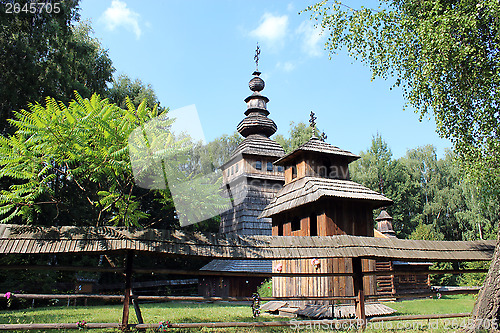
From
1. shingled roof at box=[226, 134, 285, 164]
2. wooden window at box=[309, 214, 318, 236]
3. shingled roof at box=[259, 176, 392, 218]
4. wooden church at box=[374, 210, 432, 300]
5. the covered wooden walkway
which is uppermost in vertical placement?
shingled roof at box=[226, 134, 285, 164]

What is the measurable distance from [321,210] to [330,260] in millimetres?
2150

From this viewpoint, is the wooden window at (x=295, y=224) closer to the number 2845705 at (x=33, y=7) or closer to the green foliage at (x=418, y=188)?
the number 2845705 at (x=33, y=7)

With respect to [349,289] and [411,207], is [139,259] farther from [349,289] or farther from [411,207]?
[411,207]

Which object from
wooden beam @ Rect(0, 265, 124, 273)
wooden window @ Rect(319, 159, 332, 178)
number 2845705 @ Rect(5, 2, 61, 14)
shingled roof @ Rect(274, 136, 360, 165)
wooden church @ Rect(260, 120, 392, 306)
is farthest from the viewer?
wooden window @ Rect(319, 159, 332, 178)

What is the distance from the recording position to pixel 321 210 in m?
16.3

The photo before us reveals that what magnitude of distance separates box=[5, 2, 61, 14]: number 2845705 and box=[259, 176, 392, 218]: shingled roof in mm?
15054

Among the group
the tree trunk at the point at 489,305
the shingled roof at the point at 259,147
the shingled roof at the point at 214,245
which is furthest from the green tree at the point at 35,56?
the tree trunk at the point at 489,305

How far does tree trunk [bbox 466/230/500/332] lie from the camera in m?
8.03

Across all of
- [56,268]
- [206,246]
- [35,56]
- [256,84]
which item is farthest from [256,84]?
[56,268]

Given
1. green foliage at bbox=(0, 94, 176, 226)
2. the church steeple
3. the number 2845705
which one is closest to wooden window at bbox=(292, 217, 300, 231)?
green foliage at bbox=(0, 94, 176, 226)

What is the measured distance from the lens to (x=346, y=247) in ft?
29.8

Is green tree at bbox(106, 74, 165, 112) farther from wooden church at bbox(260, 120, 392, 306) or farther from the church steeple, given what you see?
wooden church at bbox(260, 120, 392, 306)

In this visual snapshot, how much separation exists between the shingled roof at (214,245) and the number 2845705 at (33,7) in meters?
13.6

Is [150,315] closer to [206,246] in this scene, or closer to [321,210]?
[206,246]
